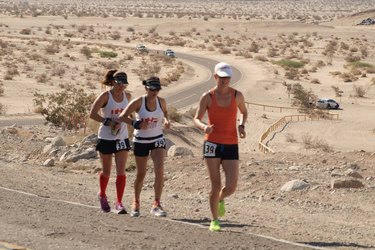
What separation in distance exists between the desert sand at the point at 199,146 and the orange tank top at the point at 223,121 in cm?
110

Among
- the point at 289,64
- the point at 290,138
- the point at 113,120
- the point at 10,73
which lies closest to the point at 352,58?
the point at 289,64

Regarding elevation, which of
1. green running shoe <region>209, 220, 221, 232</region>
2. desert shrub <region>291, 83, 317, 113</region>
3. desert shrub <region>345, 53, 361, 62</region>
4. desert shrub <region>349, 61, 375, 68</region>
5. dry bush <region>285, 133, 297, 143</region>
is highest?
green running shoe <region>209, 220, 221, 232</region>

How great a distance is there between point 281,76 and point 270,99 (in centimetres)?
1450

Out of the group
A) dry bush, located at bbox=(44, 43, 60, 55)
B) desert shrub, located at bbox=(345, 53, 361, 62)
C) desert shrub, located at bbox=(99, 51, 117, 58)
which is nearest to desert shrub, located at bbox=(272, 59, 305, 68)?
desert shrub, located at bbox=(345, 53, 361, 62)

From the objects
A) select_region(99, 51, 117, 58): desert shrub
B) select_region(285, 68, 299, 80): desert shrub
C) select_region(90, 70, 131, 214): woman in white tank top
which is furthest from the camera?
select_region(99, 51, 117, 58): desert shrub

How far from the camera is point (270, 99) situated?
205 feet

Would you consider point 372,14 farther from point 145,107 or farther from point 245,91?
point 145,107

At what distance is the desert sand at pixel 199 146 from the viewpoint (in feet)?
36.0

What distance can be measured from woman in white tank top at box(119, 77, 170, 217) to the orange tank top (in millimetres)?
1021

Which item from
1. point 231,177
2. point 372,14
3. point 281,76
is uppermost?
point 231,177

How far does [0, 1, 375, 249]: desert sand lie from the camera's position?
36.0ft

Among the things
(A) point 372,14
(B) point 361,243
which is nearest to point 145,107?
(B) point 361,243

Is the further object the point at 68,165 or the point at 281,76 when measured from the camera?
the point at 281,76

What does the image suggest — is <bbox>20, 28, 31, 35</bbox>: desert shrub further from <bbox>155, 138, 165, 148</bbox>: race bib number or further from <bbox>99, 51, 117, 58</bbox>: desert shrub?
<bbox>155, 138, 165, 148</bbox>: race bib number
